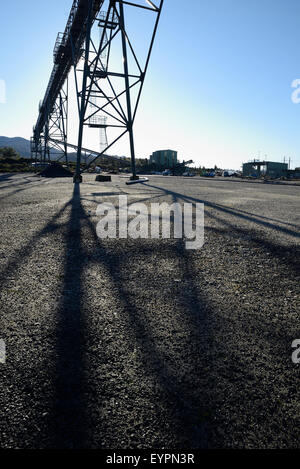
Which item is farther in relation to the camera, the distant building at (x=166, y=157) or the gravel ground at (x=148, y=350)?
the distant building at (x=166, y=157)

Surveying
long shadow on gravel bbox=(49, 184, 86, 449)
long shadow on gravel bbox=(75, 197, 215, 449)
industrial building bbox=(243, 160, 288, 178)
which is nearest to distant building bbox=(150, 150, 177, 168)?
industrial building bbox=(243, 160, 288, 178)

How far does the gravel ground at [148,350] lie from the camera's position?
0.83 meters

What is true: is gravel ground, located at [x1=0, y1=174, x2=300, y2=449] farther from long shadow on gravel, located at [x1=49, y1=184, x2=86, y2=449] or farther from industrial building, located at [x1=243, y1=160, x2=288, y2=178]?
industrial building, located at [x1=243, y1=160, x2=288, y2=178]

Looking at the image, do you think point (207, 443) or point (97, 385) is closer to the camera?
point (207, 443)

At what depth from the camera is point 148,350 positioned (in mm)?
1181

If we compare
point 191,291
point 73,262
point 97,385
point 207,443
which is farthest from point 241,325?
point 73,262

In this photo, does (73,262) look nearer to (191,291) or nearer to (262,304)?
(191,291)

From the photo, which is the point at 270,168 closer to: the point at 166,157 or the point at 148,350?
the point at 166,157

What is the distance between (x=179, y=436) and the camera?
2.65 ft

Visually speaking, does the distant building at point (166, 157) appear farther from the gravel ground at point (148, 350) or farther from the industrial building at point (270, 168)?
the gravel ground at point (148, 350)

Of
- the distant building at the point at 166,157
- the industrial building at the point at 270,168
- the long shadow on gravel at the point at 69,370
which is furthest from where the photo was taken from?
the industrial building at the point at 270,168

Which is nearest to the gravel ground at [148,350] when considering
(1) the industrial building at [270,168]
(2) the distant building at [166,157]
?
(2) the distant building at [166,157]
